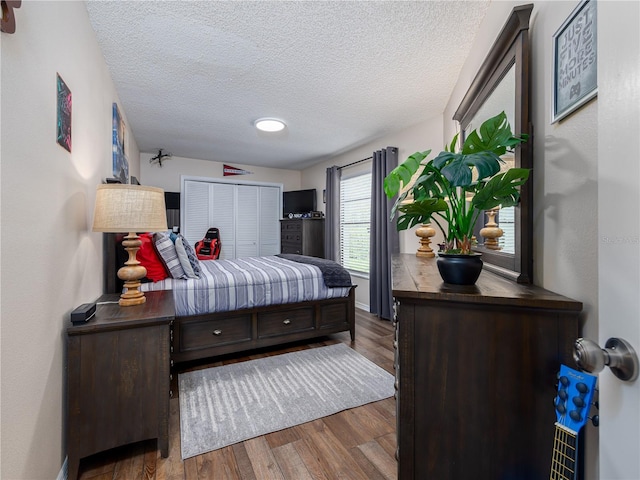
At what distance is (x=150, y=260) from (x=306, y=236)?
9.72ft

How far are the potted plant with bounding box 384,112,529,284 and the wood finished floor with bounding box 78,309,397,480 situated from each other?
1.08 meters

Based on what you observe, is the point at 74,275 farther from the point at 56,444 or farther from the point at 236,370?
the point at 236,370

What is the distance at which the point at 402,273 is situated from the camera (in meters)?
1.44

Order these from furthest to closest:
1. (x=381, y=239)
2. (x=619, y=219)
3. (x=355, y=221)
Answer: (x=355, y=221)
(x=381, y=239)
(x=619, y=219)

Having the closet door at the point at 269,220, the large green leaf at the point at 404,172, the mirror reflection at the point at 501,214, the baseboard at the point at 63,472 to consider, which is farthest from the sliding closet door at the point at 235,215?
the large green leaf at the point at 404,172

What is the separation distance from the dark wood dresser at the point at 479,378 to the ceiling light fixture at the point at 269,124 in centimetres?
300

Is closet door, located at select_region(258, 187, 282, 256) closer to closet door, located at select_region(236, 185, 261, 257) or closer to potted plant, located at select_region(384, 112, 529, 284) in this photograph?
closet door, located at select_region(236, 185, 261, 257)

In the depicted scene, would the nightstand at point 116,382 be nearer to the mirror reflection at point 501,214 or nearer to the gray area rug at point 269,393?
the gray area rug at point 269,393

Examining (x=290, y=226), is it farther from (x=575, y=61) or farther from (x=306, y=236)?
(x=575, y=61)

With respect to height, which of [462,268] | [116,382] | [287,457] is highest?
[462,268]

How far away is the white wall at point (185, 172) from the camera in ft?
16.1

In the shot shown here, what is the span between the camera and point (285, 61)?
227cm

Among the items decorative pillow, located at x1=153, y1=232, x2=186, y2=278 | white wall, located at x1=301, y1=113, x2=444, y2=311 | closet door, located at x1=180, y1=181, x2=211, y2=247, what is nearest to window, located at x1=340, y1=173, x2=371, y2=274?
white wall, located at x1=301, y1=113, x2=444, y2=311

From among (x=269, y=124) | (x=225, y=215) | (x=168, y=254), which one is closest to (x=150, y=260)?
(x=168, y=254)
